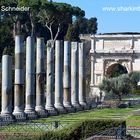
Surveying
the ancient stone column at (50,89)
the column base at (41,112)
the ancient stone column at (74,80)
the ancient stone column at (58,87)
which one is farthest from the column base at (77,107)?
the column base at (41,112)

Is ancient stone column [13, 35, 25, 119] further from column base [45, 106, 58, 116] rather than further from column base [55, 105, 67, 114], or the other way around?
column base [55, 105, 67, 114]

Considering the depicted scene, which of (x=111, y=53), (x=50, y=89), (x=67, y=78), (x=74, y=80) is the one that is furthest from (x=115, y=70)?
(x=50, y=89)

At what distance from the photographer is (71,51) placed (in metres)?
35.8

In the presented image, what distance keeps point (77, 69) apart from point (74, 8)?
1013 inches

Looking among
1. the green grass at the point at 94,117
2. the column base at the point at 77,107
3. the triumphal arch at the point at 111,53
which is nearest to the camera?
the green grass at the point at 94,117

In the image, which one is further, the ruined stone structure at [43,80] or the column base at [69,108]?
the column base at [69,108]

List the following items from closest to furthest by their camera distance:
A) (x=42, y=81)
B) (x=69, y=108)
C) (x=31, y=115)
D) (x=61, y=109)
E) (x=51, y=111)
A: (x=31, y=115)
(x=42, y=81)
(x=51, y=111)
(x=61, y=109)
(x=69, y=108)

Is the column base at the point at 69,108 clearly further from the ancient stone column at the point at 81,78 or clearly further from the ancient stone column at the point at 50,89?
the ancient stone column at the point at 81,78

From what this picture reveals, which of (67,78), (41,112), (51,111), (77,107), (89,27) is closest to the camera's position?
(41,112)

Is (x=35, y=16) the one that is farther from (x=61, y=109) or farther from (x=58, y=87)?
(x=61, y=109)

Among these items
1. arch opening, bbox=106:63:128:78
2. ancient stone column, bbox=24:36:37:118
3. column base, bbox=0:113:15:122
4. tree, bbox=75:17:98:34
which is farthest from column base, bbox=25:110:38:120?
tree, bbox=75:17:98:34

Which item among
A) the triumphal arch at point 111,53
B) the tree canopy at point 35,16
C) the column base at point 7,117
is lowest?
the column base at point 7,117

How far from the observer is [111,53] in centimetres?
6875

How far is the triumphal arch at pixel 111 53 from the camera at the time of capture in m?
68.2
